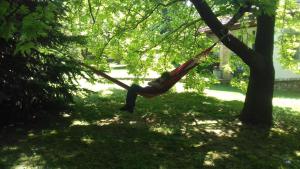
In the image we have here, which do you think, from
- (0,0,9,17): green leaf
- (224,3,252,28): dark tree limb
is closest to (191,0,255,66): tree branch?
(224,3,252,28): dark tree limb

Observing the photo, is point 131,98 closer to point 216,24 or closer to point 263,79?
point 216,24

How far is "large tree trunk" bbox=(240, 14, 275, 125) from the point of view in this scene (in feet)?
32.9

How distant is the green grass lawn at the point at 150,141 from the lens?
712 centimetres

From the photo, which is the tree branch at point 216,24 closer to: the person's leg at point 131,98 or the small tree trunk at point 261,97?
the small tree trunk at point 261,97

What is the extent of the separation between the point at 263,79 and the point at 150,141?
3.53 metres

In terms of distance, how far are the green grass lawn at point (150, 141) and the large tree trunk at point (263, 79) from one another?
54 centimetres

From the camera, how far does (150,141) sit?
862 cm

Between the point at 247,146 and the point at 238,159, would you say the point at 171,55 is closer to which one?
the point at 247,146

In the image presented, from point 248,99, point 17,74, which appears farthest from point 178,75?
point 17,74

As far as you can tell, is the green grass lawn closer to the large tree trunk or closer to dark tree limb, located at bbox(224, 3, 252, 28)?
the large tree trunk

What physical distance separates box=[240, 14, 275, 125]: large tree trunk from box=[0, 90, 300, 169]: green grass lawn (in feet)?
1.76

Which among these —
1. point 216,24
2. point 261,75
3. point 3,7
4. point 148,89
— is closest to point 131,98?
point 148,89

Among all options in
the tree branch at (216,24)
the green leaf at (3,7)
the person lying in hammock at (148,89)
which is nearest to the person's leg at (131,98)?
the person lying in hammock at (148,89)

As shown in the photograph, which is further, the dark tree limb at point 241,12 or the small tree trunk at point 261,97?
the small tree trunk at point 261,97
